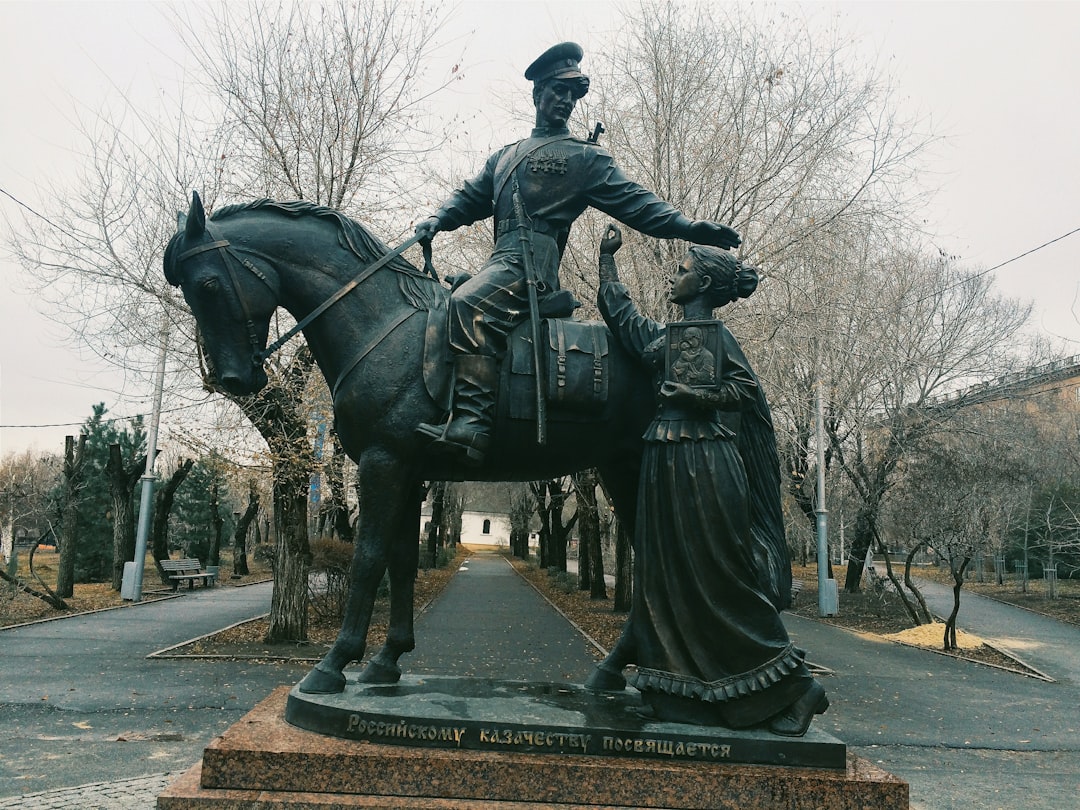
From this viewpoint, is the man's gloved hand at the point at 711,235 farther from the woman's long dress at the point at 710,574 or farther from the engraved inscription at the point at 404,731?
the engraved inscription at the point at 404,731

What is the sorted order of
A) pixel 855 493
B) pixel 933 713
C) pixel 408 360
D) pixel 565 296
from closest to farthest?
1. pixel 408 360
2. pixel 565 296
3. pixel 933 713
4. pixel 855 493

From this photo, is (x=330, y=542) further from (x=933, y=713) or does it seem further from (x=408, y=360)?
(x=408, y=360)

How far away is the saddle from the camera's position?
440 centimetres

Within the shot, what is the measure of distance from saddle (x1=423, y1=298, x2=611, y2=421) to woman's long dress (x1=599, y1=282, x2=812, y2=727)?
351 millimetres

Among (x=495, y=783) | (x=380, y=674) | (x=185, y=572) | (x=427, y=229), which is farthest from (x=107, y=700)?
(x=185, y=572)

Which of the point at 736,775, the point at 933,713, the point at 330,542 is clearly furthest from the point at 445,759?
the point at 330,542

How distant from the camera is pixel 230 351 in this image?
4402 millimetres

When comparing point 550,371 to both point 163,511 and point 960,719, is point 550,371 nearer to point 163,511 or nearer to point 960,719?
point 960,719

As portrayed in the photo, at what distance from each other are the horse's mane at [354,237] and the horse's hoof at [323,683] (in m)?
1.98

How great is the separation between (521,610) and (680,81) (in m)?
14.1

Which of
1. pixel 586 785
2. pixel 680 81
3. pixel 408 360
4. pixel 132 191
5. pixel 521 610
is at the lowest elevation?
pixel 521 610

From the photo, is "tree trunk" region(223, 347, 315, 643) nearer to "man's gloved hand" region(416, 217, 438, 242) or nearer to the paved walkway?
the paved walkway

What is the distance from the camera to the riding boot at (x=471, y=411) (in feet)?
13.8

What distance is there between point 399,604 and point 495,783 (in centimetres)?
133
